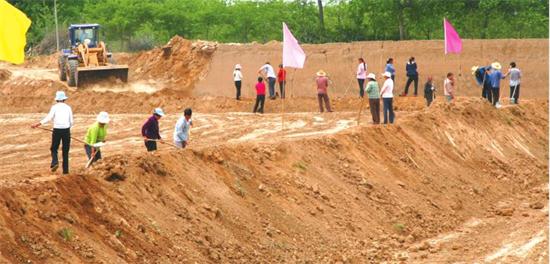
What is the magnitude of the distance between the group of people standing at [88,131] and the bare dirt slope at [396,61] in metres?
21.2

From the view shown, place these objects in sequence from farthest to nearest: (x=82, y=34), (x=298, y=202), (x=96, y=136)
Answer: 1. (x=82, y=34)
2. (x=298, y=202)
3. (x=96, y=136)

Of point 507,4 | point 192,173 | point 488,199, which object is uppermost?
point 507,4

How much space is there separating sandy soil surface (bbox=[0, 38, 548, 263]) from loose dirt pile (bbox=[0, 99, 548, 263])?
33 millimetres

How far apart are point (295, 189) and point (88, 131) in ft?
13.7

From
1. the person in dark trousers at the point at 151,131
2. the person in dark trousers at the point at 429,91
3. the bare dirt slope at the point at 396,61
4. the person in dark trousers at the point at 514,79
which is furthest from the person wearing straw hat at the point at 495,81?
the person in dark trousers at the point at 151,131

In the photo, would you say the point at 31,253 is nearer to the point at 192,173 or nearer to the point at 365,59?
the point at 192,173

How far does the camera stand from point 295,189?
71.5 ft

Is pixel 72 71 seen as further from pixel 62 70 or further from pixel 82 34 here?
pixel 82 34

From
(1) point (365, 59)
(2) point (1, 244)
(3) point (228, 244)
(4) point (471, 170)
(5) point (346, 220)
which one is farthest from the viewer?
(1) point (365, 59)

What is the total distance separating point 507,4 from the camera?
5044 cm

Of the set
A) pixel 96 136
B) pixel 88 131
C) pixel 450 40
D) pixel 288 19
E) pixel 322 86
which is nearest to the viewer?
pixel 96 136

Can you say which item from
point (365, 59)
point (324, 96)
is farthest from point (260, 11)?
point (324, 96)

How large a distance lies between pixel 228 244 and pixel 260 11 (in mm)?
52064

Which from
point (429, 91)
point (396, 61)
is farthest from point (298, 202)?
point (396, 61)
